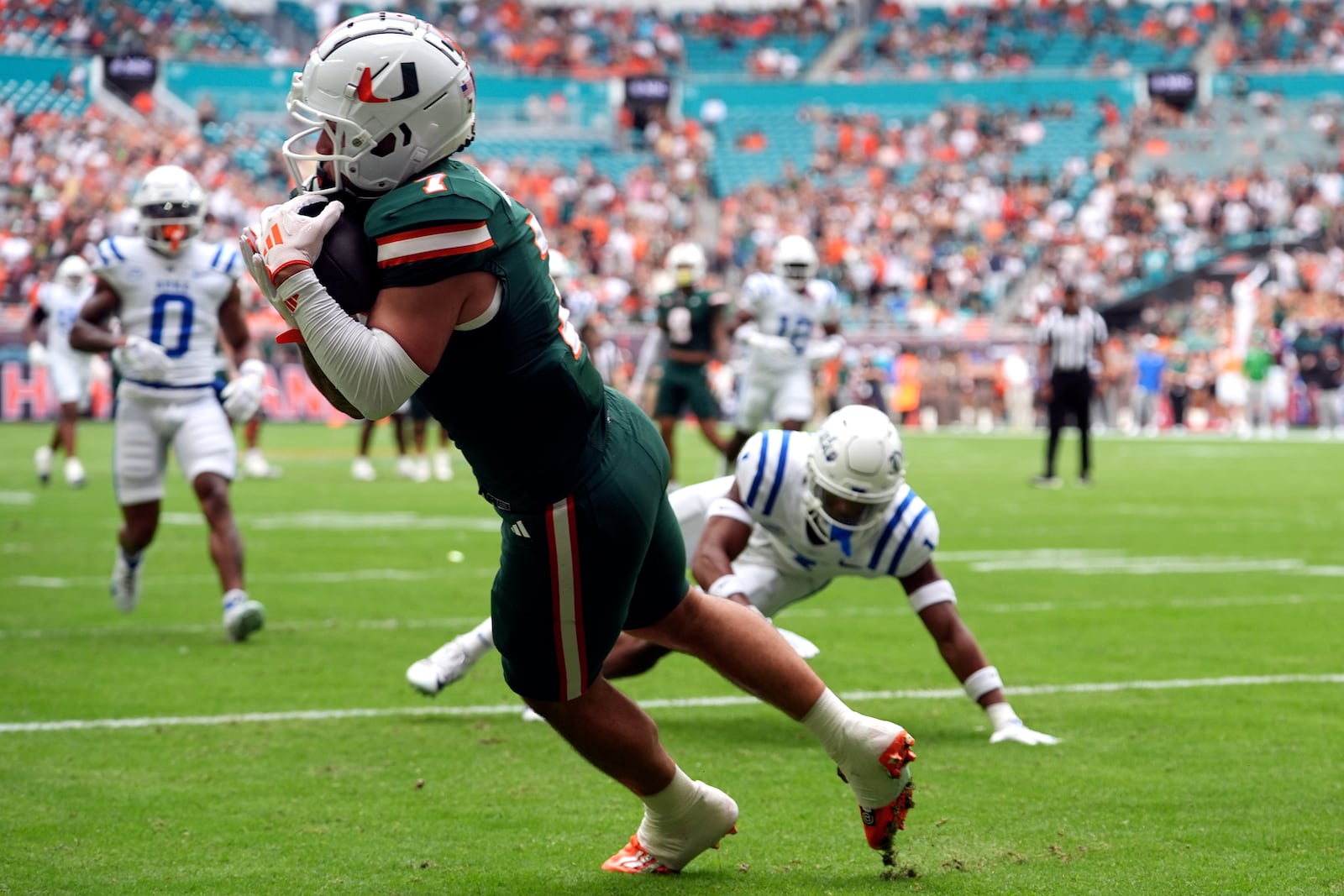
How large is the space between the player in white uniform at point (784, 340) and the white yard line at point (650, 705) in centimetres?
767

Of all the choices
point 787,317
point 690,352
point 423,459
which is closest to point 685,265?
point 690,352

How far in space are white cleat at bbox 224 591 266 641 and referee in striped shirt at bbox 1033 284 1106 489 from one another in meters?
10.4

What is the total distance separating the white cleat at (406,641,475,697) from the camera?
521cm

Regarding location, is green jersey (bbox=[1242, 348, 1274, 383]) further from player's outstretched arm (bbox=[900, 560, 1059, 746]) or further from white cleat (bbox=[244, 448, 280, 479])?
player's outstretched arm (bbox=[900, 560, 1059, 746])

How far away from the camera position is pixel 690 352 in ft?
45.9

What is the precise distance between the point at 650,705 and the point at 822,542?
92 centimetres

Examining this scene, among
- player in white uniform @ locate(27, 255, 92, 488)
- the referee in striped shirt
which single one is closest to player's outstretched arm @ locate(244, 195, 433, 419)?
player in white uniform @ locate(27, 255, 92, 488)

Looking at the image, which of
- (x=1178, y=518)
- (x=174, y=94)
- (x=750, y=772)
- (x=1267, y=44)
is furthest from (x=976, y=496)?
(x=1267, y=44)

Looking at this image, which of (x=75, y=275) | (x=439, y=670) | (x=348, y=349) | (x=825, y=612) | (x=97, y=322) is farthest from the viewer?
(x=75, y=275)

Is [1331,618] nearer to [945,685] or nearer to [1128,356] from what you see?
[945,685]

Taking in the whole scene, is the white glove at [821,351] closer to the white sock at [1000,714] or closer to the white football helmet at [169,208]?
the white football helmet at [169,208]

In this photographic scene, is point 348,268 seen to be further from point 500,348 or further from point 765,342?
point 765,342

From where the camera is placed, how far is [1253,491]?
580 inches

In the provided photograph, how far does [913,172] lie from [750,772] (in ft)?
110
